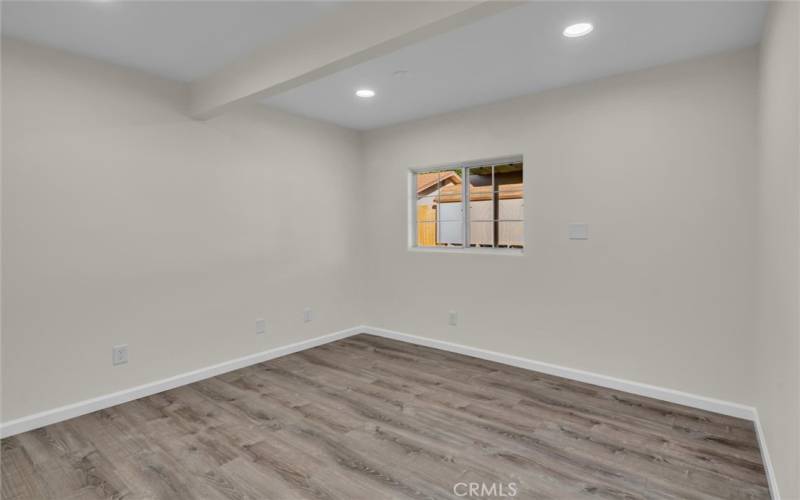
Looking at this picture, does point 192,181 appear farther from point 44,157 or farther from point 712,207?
point 712,207

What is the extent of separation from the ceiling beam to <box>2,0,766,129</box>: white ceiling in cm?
8

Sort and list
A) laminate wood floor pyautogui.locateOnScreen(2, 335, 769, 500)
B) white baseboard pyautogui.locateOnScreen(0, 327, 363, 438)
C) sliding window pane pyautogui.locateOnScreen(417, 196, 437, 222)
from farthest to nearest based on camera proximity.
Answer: sliding window pane pyautogui.locateOnScreen(417, 196, 437, 222) → white baseboard pyautogui.locateOnScreen(0, 327, 363, 438) → laminate wood floor pyautogui.locateOnScreen(2, 335, 769, 500)

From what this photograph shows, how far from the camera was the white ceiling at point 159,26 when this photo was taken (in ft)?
7.29

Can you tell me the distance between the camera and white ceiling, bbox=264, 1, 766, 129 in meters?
2.28

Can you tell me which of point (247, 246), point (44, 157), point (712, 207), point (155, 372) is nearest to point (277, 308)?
point (247, 246)

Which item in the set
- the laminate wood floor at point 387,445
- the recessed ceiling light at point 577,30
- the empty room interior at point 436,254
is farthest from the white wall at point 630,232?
the recessed ceiling light at point 577,30

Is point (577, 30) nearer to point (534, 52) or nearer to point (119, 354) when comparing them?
Answer: point (534, 52)

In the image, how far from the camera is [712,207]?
110 inches

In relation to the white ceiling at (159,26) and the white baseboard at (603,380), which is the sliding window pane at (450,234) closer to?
the white baseboard at (603,380)

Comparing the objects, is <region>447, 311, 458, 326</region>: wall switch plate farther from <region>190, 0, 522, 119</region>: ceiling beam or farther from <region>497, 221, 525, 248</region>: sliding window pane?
<region>190, 0, 522, 119</region>: ceiling beam

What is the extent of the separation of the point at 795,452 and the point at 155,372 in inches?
142

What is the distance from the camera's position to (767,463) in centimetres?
211

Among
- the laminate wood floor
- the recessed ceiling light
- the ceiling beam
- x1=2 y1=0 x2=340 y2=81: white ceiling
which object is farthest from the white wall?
x1=2 y1=0 x2=340 y2=81: white ceiling

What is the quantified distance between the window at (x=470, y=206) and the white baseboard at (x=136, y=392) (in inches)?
67.3
